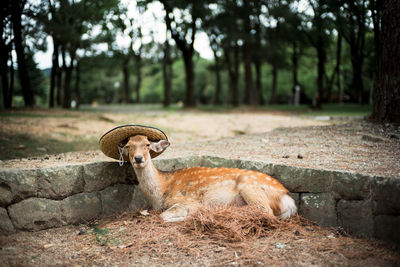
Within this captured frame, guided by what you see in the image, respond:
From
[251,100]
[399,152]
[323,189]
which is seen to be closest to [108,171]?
[323,189]

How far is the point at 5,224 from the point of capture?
13.1 feet

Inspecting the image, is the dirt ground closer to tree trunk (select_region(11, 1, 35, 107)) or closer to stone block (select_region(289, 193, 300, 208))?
stone block (select_region(289, 193, 300, 208))

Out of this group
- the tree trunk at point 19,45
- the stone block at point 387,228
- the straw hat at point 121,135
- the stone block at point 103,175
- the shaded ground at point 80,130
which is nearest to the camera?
the stone block at point 387,228

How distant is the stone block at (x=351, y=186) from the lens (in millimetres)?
3828

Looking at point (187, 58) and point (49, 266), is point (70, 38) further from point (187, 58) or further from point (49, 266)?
point (49, 266)

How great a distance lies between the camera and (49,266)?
3330mm

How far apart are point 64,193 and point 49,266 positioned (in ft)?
4.07

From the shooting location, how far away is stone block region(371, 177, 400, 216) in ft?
11.6

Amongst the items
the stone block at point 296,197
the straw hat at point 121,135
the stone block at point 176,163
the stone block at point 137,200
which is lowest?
the stone block at point 137,200

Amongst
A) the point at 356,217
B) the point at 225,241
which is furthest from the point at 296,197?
the point at 225,241

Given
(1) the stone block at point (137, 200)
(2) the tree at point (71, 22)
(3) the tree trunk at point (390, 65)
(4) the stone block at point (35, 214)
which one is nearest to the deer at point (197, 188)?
(1) the stone block at point (137, 200)

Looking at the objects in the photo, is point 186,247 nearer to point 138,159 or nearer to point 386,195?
point 138,159

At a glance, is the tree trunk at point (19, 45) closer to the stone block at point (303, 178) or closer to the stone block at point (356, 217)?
the stone block at point (303, 178)

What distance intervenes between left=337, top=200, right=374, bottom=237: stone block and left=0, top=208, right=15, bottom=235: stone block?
12.7 feet
